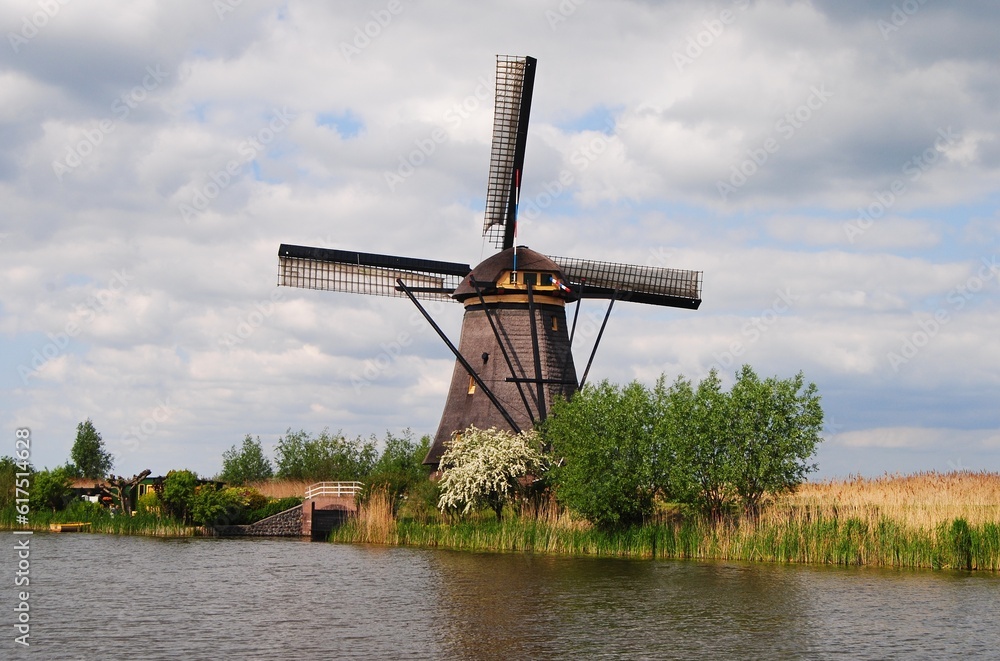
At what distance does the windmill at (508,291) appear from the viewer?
4022cm

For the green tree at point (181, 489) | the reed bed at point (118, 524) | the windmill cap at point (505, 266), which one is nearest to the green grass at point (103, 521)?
the reed bed at point (118, 524)

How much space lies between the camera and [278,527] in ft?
141

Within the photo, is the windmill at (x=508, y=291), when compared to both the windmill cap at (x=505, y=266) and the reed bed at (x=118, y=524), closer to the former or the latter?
the windmill cap at (x=505, y=266)

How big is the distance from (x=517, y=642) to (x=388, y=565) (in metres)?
12.5

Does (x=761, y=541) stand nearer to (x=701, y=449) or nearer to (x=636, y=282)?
(x=701, y=449)

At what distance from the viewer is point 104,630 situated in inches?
722

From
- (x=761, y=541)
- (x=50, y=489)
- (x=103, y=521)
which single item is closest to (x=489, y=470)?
(x=761, y=541)

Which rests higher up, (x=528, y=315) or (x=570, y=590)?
(x=528, y=315)

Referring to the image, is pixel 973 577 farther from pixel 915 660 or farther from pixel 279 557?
pixel 279 557

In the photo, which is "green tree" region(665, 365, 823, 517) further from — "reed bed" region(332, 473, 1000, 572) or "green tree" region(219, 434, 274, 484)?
"green tree" region(219, 434, 274, 484)

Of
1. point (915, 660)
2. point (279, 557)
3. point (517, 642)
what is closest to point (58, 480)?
point (279, 557)

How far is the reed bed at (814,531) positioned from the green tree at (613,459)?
79 cm

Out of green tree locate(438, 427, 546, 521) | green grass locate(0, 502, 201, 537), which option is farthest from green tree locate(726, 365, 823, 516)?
green grass locate(0, 502, 201, 537)

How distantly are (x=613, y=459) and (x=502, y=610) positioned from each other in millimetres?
12182
